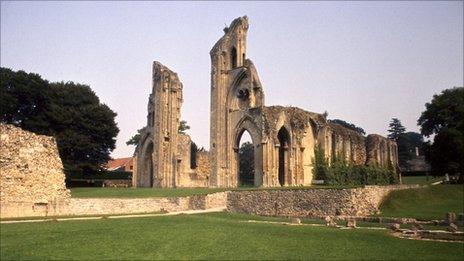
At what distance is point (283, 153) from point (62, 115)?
67.9 feet

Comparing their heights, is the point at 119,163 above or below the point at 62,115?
below

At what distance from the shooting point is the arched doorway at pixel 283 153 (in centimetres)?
3572

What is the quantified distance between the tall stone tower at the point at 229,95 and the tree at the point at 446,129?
59.1 feet

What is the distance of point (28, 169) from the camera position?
724 inches

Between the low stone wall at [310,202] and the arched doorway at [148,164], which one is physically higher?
the arched doorway at [148,164]

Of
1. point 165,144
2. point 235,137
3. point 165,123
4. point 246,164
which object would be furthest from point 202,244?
point 246,164

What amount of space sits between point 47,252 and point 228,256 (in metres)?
4.02

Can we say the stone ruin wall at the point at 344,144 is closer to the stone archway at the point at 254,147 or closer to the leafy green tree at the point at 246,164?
the stone archway at the point at 254,147

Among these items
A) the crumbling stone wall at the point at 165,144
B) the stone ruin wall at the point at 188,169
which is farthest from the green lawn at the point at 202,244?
the stone ruin wall at the point at 188,169

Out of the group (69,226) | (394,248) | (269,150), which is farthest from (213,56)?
(394,248)

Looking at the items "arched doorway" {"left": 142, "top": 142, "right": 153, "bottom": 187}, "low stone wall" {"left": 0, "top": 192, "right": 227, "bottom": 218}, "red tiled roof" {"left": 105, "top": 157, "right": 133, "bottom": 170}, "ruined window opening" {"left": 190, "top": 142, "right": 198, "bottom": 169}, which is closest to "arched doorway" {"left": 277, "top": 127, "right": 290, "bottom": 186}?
"ruined window opening" {"left": 190, "top": 142, "right": 198, "bottom": 169}

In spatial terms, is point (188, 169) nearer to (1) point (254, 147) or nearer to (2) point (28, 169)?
(1) point (254, 147)

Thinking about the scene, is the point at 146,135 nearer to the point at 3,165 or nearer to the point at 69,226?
the point at 3,165

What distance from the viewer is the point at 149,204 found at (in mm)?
22344
